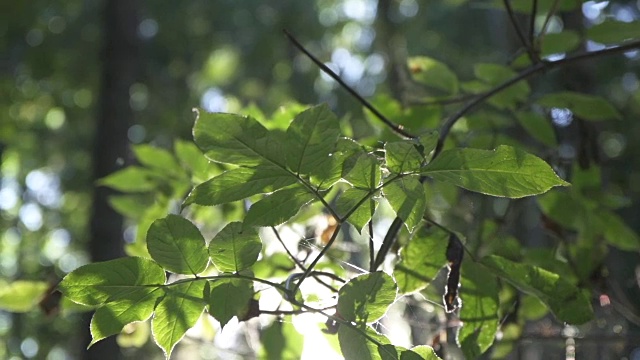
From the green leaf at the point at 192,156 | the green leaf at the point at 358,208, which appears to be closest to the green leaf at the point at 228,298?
the green leaf at the point at 358,208

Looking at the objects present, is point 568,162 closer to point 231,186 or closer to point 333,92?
point 231,186

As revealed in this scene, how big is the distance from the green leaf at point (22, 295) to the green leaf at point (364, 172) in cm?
68

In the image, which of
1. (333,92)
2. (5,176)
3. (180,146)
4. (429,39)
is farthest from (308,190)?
(5,176)

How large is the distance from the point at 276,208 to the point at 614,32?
52cm

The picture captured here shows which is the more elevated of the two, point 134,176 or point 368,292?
point 368,292

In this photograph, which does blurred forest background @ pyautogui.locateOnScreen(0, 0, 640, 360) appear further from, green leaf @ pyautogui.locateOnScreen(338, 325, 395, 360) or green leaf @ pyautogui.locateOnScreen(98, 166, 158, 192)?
green leaf @ pyautogui.locateOnScreen(338, 325, 395, 360)

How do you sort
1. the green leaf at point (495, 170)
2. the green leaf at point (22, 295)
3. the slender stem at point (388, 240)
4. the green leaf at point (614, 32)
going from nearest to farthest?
the green leaf at point (495, 170), the slender stem at point (388, 240), the green leaf at point (614, 32), the green leaf at point (22, 295)

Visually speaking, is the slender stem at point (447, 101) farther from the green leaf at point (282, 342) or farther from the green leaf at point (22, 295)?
the green leaf at point (22, 295)

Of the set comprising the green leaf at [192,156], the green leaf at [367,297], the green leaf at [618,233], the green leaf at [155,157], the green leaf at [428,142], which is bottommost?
the green leaf at [618,233]

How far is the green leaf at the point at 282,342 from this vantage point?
93 cm

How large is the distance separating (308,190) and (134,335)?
745 millimetres

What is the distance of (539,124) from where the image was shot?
3.42 ft

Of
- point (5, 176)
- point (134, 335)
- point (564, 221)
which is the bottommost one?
point (5, 176)

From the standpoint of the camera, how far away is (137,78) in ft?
11.5
